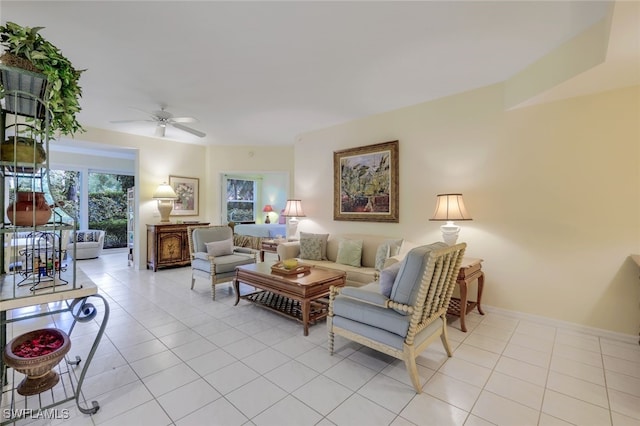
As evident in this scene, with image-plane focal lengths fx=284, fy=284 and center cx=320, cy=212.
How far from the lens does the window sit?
31.5ft

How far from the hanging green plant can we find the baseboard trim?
445 cm

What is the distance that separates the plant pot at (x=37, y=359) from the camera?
65.6 inches

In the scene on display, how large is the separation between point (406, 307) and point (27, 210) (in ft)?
7.76

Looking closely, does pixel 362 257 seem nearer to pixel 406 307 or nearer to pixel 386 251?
pixel 386 251

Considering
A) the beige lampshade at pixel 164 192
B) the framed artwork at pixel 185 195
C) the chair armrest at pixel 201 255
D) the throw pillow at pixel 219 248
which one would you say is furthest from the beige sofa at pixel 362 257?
the framed artwork at pixel 185 195

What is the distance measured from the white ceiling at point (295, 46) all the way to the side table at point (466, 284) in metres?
2.16

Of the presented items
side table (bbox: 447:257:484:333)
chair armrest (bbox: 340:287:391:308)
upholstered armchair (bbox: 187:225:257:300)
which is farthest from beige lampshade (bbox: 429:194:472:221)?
upholstered armchair (bbox: 187:225:257:300)

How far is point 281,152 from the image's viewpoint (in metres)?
7.05

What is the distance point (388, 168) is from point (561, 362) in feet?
9.69

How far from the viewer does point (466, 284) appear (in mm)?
3006

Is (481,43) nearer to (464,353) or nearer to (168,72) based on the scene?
(464,353)

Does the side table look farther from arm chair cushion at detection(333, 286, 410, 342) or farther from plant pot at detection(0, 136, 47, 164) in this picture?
plant pot at detection(0, 136, 47, 164)

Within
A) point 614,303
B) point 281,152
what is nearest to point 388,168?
point 614,303

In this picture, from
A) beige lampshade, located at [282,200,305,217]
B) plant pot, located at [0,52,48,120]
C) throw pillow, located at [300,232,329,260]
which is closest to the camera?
plant pot, located at [0,52,48,120]
